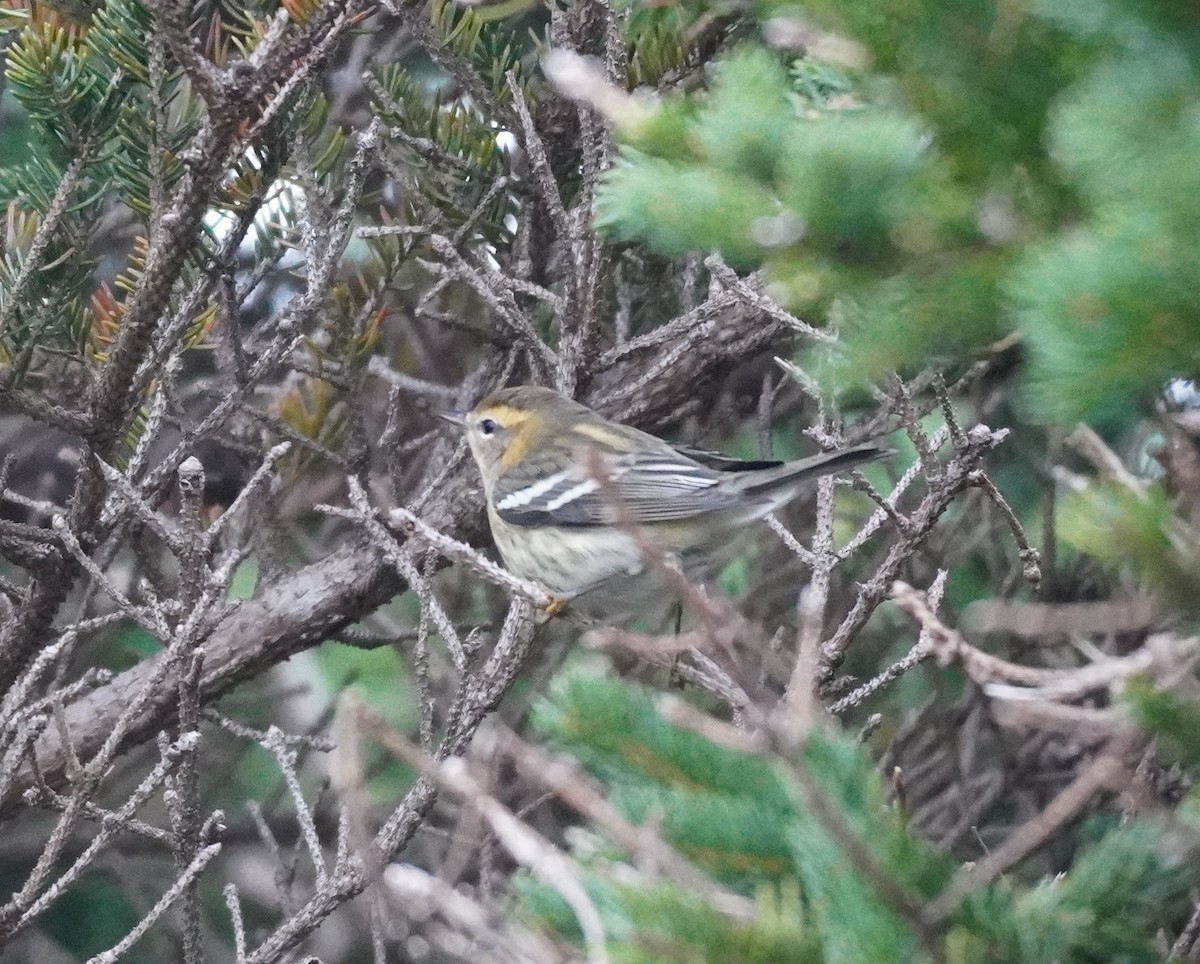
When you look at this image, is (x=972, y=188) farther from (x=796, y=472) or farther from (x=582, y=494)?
(x=582, y=494)

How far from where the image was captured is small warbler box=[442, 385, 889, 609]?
2684 mm

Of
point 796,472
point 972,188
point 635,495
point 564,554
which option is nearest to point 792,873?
point 972,188

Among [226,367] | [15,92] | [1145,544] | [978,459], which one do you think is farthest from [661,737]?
[226,367]

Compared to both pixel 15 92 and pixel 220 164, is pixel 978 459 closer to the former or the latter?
pixel 220 164

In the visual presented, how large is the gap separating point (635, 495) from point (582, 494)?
0.76 ft

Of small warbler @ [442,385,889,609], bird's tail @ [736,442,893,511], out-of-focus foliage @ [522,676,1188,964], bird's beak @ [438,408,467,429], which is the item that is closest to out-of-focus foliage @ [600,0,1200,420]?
out-of-focus foliage @ [522,676,1188,964]

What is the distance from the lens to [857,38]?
81 cm

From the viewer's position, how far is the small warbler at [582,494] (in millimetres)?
2684

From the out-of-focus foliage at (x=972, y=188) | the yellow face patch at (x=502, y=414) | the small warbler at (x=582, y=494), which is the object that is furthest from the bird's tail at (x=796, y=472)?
the out-of-focus foliage at (x=972, y=188)

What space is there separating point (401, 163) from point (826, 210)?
204 cm

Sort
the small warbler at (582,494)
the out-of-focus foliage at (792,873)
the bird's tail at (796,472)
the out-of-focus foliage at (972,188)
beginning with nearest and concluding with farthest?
the out-of-focus foliage at (972,188) < the out-of-focus foliage at (792,873) < the bird's tail at (796,472) < the small warbler at (582,494)

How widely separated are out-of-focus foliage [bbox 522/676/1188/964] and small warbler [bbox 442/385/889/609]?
5.20 ft

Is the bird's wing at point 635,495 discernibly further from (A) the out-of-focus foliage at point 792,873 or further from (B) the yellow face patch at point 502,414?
(A) the out-of-focus foliage at point 792,873

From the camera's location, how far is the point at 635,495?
2811mm
